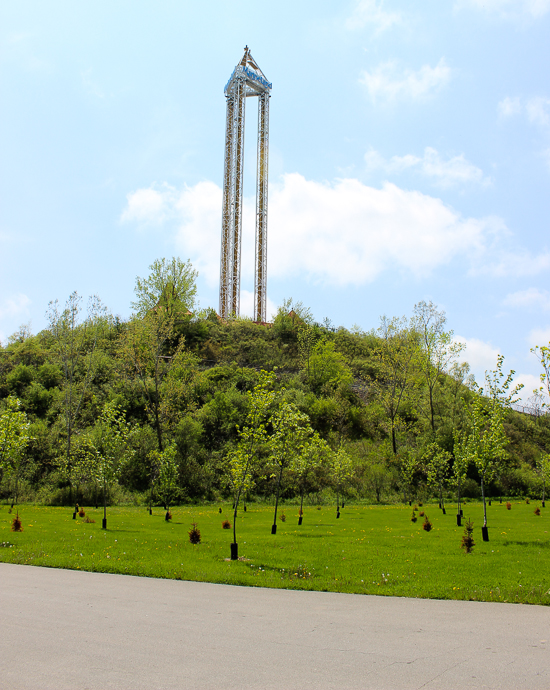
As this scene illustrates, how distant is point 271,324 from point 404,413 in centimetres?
3233

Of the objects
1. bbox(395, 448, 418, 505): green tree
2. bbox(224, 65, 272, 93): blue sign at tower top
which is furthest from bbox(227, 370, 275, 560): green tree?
bbox(224, 65, 272, 93): blue sign at tower top

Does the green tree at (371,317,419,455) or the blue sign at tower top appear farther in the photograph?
the blue sign at tower top

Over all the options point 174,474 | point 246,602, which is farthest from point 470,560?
point 174,474

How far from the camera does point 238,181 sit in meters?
79.9

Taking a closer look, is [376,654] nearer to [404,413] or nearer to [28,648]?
[28,648]

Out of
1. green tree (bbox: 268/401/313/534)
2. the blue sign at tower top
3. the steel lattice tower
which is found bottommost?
green tree (bbox: 268/401/313/534)

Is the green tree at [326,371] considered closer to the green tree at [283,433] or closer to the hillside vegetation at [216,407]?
the hillside vegetation at [216,407]

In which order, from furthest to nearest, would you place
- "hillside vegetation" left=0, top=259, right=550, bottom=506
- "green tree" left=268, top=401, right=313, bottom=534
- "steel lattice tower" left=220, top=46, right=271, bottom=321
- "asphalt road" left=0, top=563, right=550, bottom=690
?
"steel lattice tower" left=220, top=46, right=271, bottom=321 < "hillside vegetation" left=0, top=259, right=550, bottom=506 < "green tree" left=268, top=401, right=313, bottom=534 < "asphalt road" left=0, top=563, right=550, bottom=690

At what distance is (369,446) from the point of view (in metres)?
56.3

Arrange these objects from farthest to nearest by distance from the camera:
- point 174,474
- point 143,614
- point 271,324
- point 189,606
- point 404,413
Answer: point 271,324 < point 404,413 < point 174,474 < point 189,606 < point 143,614

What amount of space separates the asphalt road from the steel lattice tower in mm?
72099

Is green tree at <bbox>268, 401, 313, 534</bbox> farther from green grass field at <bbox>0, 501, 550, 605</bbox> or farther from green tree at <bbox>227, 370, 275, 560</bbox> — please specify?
green grass field at <bbox>0, 501, 550, 605</bbox>

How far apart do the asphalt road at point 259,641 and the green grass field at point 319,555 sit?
1.60 metres

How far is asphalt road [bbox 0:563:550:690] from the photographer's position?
5.66 m
